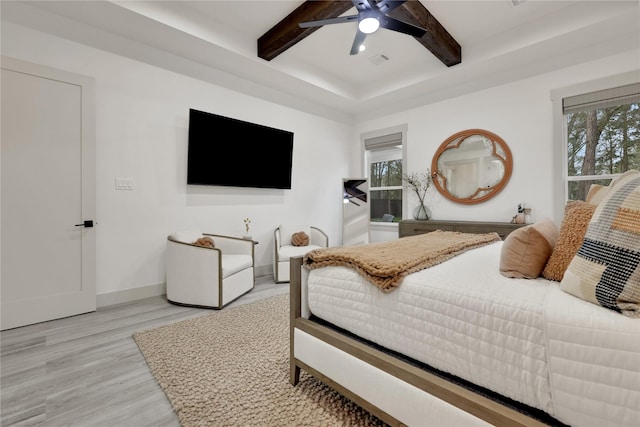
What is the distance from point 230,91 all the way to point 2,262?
2893mm

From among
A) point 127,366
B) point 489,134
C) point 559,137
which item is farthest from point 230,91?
point 559,137

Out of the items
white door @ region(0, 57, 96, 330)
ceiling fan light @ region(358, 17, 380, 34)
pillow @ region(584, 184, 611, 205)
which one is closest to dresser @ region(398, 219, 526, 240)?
pillow @ region(584, 184, 611, 205)

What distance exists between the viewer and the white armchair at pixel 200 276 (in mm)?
2672

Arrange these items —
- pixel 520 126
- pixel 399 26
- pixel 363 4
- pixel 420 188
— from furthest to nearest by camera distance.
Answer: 1. pixel 420 188
2. pixel 520 126
3. pixel 399 26
4. pixel 363 4

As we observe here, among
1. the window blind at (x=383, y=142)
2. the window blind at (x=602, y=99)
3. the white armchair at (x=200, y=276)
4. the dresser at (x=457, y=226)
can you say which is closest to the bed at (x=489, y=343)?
the white armchair at (x=200, y=276)

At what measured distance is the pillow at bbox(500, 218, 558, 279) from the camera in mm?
1165

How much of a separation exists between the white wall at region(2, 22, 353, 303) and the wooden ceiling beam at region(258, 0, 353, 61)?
0.81 m

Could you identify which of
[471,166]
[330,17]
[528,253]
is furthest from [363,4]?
[471,166]

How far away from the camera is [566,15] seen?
2.84 m

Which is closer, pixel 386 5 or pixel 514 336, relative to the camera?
pixel 514 336

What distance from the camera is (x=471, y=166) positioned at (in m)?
3.95

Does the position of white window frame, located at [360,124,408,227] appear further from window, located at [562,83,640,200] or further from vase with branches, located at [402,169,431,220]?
window, located at [562,83,640,200]

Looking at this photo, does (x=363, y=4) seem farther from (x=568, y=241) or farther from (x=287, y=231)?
(x=287, y=231)

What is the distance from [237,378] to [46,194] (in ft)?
7.99
